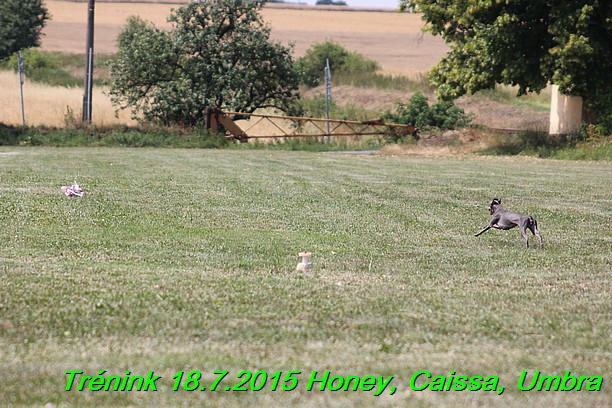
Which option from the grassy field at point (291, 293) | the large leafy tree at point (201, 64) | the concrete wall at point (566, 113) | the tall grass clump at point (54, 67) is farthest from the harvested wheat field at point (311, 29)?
the grassy field at point (291, 293)

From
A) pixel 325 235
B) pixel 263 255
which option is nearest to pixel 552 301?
pixel 263 255

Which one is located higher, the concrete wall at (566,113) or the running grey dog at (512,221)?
the concrete wall at (566,113)

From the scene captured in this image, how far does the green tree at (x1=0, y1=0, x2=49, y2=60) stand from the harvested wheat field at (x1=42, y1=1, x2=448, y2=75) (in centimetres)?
448

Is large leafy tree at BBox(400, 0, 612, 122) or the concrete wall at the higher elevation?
large leafy tree at BBox(400, 0, 612, 122)

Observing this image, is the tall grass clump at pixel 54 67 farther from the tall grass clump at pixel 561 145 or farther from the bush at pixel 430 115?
the tall grass clump at pixel 561 145

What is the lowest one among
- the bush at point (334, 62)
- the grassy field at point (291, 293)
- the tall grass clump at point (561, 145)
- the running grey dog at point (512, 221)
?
the grassy field at point (291, 293)

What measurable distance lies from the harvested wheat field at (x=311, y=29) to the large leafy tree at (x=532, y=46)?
143 ft

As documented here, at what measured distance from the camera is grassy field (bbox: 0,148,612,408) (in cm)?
505

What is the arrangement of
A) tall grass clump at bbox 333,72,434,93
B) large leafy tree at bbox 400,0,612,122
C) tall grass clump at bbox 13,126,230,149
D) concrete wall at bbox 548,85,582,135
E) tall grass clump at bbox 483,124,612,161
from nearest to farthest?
1. large leafy tree at bbox 400,0,612,122
2. tall grass clump at bbox 483,124,612,161
3. tall grass clump at bbox 13,126,230,149
4. concrete wall at bbox 548,85,582,135
5. tall grass clump at bbox 333,72,434,93

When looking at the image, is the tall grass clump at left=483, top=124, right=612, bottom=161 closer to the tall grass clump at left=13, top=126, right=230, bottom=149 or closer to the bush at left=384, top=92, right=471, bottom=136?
the bush at left=384, top=92, right=471, bottom=136

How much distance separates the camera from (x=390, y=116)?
4038cm

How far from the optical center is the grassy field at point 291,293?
16.6 feet

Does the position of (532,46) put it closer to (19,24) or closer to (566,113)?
(566,113)

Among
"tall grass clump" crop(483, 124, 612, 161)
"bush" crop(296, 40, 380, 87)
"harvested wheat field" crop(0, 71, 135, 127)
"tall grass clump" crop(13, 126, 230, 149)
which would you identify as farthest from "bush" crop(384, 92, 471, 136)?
"bush" crop(296, 40, 380, 87)
